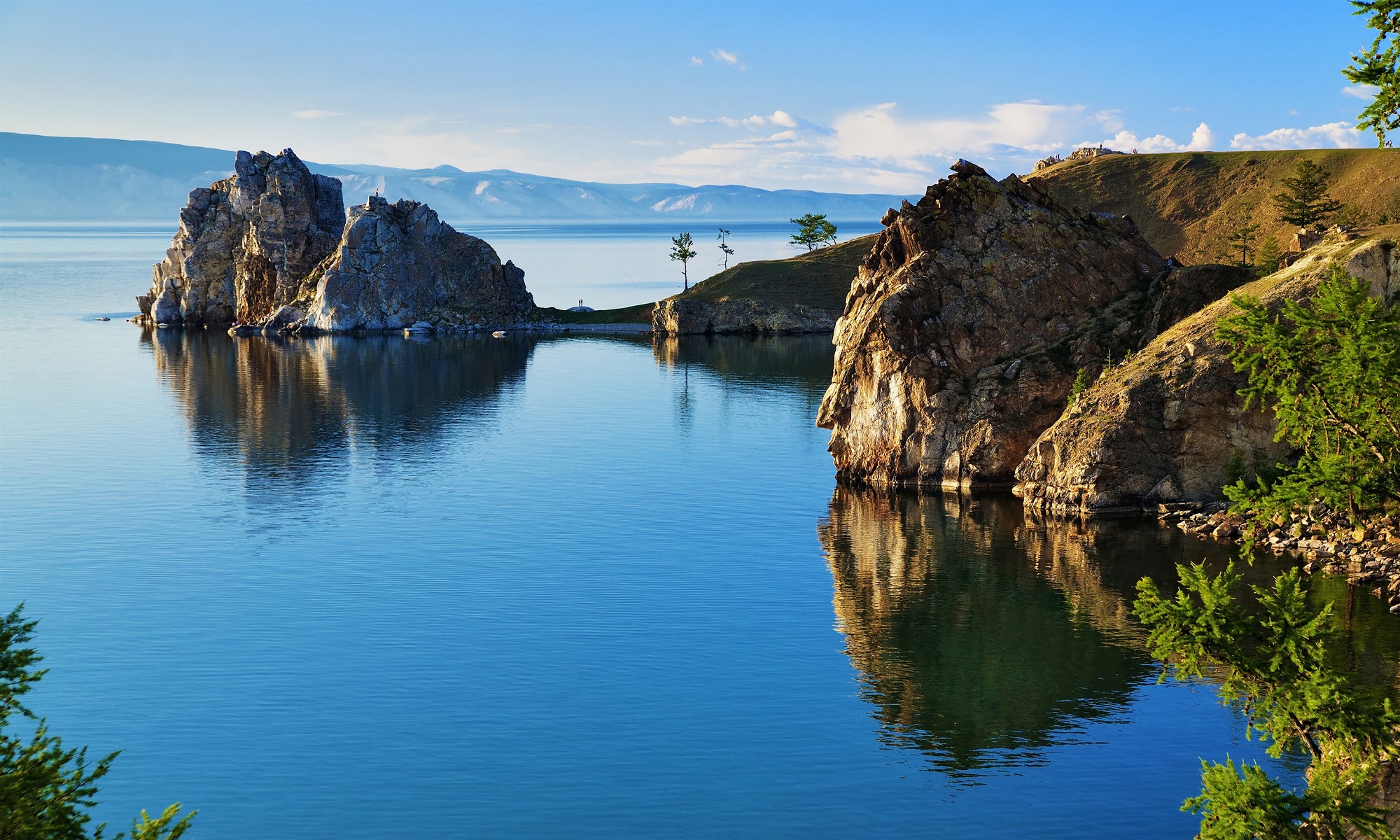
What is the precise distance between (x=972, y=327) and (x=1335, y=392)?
55367 millimetres

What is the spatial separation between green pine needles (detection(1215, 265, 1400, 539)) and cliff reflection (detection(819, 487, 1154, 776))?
516 inches

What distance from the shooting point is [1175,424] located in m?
85.6

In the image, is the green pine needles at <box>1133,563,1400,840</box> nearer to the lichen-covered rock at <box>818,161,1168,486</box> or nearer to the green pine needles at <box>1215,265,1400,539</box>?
the green pine needles at <box>1215,265,1400,539</box>

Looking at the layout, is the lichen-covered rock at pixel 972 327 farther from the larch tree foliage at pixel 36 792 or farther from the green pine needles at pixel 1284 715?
the larch tree foliage at pixel 36 792

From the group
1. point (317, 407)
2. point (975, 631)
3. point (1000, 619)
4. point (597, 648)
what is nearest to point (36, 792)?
point (597, 648)

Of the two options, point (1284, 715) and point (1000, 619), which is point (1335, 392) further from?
point (1000, 619)

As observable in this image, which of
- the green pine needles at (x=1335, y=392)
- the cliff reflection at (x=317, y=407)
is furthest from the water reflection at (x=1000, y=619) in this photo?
the cliff reflection at (x=317, y=407)

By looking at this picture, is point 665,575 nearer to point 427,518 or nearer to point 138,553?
point 427,518

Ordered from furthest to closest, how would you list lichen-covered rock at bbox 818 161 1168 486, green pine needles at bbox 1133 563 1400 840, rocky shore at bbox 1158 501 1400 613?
lichen-covered rock at bbox 818 161 1168 486, rocky shore at bbox 1158 501 1400 613, green pine needles at bbox 1133 563 1400 840

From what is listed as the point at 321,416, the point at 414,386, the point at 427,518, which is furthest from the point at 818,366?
the point at 427,518

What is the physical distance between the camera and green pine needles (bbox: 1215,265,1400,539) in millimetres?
45969

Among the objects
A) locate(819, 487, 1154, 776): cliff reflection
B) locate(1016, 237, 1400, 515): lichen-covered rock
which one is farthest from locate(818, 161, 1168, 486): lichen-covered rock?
locate(1016, 237, 1400, 515): lichen-covered rock

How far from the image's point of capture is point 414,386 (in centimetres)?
17575

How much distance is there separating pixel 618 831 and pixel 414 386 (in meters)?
139
